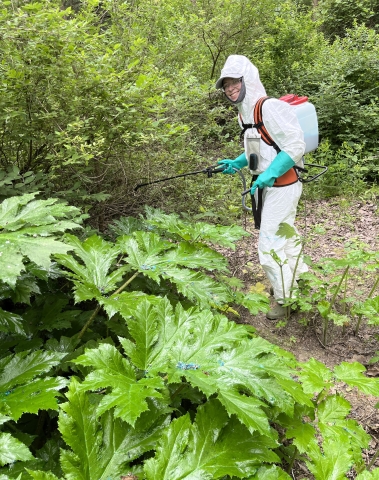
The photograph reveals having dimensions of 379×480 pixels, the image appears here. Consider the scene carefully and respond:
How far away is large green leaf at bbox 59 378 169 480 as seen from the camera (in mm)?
1100

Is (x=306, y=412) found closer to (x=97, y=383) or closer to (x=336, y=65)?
(x=97, y=383)

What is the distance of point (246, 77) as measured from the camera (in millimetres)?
3273

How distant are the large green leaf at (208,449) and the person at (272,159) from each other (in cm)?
213

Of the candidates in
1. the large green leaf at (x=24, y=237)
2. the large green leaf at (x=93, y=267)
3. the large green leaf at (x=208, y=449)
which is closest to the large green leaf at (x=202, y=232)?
the large green leaf at (x=93, y=267)

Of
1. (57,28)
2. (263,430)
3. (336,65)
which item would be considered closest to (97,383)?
(263,430)

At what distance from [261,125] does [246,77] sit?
51cm

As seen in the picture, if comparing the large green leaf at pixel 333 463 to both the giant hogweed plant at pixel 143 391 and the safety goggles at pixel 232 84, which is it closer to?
the giant hogweed plant at pixel 143 391

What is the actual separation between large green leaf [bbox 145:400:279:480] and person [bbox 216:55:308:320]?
2.13 m

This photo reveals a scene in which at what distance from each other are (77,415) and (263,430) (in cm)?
67

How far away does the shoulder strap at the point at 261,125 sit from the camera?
3.21 meters

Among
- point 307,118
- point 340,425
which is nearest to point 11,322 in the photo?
point 340,425

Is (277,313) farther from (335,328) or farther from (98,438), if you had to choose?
(98,438)

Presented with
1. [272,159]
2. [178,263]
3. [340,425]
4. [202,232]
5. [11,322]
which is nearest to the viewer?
[11,322]

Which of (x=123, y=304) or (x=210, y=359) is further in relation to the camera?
(x=123, y=304)
